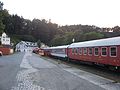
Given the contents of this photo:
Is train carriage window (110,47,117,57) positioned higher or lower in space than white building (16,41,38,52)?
lower

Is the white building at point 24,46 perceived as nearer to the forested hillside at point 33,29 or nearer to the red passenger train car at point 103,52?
the forested hillside at point 33,29

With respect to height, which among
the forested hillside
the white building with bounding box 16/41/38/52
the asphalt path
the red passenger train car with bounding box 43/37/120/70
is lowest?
the asphalt path

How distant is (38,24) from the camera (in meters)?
184

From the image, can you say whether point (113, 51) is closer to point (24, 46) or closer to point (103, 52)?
point (103, 52)

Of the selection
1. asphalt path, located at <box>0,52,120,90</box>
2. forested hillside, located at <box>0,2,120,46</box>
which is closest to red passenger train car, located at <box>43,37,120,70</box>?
asphalt path, located at <box>0,52,120,90</box>

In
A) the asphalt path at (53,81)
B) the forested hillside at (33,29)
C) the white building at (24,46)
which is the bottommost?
the asphalt path at (53,81)

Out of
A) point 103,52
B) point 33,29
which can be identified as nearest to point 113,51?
point 103,52

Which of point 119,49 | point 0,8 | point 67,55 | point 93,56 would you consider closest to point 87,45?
point 93,56

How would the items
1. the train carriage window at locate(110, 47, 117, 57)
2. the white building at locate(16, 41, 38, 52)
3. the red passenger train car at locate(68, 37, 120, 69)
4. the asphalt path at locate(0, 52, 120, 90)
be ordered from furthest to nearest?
the white building at locate(16, 41, 38, 52), the train carriage window at locate(110, 47, 117, 57), the red passenger train car at locate(68, 37, 120, 69), the asphalt path at locate(0, 52, 120, 90)

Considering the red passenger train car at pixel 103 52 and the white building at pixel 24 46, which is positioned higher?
the white building at pixel 24 46

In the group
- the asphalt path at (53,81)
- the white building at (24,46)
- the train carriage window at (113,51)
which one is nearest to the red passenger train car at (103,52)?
the train carriage window at (113,51)

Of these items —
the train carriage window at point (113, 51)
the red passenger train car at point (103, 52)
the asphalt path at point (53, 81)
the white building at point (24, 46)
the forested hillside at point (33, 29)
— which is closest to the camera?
the asphalt path at point (53, 81)

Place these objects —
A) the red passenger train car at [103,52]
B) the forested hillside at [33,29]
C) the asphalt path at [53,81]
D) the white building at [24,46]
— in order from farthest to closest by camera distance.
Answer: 1. the white building at [24,46]
2. the forested hillside at [33,29]
3. the red passenger train car at [103,52]
4. the asphalt path at [53,81]

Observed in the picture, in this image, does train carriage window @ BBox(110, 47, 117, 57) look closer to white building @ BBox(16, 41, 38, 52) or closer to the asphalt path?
the asphalt path
